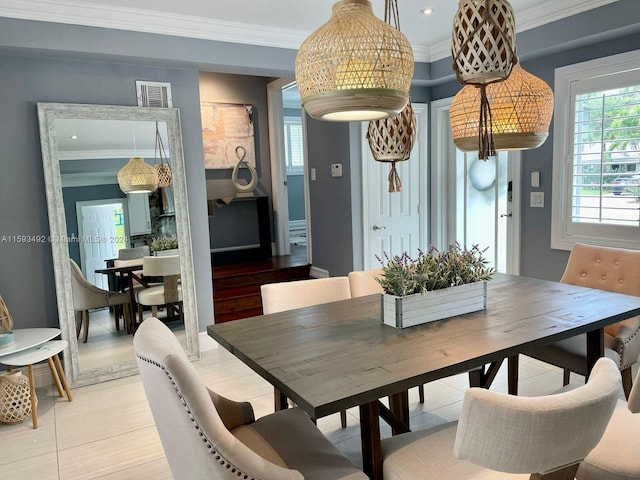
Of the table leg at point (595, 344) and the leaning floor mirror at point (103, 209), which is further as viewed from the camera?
the leaning floor mirror at point (103, 209)

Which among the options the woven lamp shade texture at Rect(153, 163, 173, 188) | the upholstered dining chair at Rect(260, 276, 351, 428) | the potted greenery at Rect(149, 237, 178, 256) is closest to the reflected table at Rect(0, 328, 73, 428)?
the potted greenery at Rect(149, 237, 178, 256)

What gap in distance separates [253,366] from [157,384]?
1.38 ft

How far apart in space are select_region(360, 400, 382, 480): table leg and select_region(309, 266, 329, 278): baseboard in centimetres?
362

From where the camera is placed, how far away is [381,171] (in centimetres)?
475

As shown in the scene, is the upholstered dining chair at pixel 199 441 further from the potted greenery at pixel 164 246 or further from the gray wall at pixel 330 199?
the gray wall at pixel 330 199

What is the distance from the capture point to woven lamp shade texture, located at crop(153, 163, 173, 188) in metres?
3.65

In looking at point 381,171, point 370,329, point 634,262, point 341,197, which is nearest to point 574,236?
point 634,262

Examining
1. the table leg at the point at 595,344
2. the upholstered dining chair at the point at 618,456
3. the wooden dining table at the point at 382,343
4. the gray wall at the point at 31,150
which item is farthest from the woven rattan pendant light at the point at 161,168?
the upholstered dining chair at the point at 618,456

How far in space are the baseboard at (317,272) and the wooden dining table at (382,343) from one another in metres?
2.76

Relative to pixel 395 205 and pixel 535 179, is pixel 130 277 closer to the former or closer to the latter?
pixel 395 205

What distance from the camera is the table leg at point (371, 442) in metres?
1.58

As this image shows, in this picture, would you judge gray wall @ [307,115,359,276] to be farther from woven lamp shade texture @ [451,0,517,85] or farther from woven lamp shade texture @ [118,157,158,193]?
woven lamp shade texture @ [451,0,517,85]

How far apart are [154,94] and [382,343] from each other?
8.96 ft

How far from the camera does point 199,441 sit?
1.30 m
